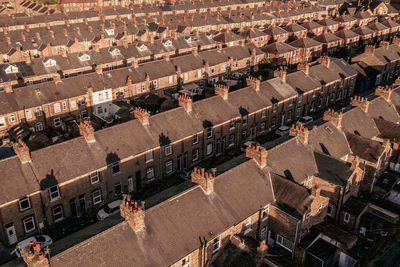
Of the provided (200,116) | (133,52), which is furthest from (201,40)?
(200,116)

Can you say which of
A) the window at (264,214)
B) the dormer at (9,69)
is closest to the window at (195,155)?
the window at (264,214)

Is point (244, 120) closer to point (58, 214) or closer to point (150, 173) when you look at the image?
point (150, 173)

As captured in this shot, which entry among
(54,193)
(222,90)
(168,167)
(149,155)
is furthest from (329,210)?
(54,193)

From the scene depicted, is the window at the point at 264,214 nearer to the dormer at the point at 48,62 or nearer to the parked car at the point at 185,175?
the parked car at the point at 185,175

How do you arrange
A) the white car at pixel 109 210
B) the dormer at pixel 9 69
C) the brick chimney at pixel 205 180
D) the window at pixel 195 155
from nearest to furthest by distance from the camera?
1. the brick chimney at pixel 205 180
2. the white car at pixel 109 210
3. the window at pixel 195 155
4. the dormer at pixel 9 69

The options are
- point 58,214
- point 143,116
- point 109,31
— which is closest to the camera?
point 58,214

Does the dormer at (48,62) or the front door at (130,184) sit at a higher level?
the dormer at (48,62)

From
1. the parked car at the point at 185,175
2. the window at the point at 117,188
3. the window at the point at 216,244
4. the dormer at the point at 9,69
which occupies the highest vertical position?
the dormer at the point at 9,69
